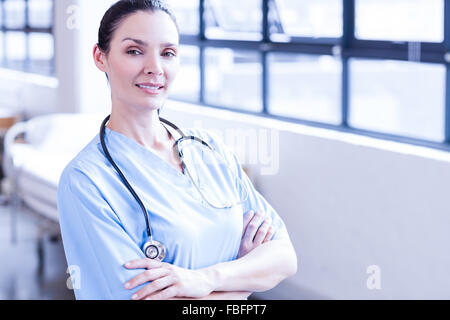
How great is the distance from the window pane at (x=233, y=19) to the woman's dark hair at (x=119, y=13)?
230cm

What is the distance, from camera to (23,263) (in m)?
Result: 3.65

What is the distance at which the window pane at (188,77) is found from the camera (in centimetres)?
400

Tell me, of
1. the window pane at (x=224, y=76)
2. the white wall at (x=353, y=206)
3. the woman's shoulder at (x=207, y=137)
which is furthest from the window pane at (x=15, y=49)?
the woman's shoulder at (x=207, y=137)

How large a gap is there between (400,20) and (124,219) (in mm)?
1907

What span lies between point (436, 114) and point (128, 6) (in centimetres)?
186

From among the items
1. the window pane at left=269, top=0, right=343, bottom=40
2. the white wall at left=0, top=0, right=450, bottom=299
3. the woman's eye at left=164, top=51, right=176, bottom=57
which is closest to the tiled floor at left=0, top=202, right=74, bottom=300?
the white wall at left=0, top=0, right=450, bottom=299

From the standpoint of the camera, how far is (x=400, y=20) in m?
2.72

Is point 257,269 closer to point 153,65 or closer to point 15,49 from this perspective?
point 153,65

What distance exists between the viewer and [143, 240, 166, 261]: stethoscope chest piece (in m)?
1.13

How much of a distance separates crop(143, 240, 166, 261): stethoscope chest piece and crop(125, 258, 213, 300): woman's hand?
1cm

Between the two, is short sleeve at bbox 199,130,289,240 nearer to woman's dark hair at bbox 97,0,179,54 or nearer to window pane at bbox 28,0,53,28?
woman's dark hair at bbox 97,0,179,54

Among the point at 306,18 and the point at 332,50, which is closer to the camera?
the point at 332,50

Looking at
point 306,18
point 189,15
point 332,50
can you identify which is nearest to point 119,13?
point 332,50

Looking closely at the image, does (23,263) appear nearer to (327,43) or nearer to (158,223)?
(327,43)
